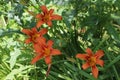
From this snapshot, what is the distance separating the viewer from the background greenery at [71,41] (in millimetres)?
1761

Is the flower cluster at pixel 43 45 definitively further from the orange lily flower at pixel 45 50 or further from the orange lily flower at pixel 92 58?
the orange lily flower at pixel 92 58

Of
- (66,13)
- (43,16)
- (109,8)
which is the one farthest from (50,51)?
(109,8)

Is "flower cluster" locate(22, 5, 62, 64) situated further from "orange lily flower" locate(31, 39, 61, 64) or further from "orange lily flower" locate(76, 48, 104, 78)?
"orange lily flower" locate(76, 48, 104, 78)

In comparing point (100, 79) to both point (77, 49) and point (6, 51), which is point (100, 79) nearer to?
point (77, 49)

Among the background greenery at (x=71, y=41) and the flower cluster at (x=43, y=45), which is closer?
the flower cluster at (x=43, y=45)

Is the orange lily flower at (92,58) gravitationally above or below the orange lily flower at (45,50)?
below

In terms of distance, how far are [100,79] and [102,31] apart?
16.4 inches

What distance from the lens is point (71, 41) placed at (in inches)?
79.0

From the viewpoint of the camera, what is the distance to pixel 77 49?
78.7 inches

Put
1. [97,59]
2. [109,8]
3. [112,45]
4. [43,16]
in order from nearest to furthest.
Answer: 1. [97,59]
2. [43,16]
3. [112,45]
4. [109,8]

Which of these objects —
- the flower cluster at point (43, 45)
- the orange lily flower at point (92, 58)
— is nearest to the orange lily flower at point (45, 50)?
the flower cluster at point (43, 45)

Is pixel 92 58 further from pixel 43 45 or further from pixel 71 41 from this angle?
pixel 71 41

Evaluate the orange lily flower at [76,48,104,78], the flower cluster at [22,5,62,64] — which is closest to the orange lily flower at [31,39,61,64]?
the flower cluster at [22,5,62,64]

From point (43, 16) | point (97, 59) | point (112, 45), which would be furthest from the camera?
point (112, 45)
